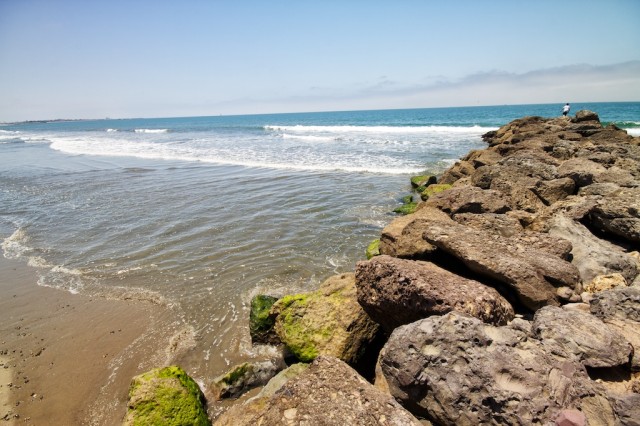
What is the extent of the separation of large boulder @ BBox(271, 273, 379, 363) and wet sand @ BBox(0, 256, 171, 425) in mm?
1961

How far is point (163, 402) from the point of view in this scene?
364 cm

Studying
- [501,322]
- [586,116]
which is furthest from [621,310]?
[586,116]

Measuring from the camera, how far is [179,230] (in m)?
9.94

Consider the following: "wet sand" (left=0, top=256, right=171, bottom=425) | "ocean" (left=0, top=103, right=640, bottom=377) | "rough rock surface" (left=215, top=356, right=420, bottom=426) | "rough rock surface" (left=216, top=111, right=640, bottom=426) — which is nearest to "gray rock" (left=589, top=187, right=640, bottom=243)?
"rough rock surface" (left=216, top=111, right=640, bottom=426)

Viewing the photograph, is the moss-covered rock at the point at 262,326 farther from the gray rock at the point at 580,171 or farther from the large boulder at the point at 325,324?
the gray rock at the point at 580,171

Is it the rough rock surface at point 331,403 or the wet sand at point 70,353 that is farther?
the wet sand at point 70,353

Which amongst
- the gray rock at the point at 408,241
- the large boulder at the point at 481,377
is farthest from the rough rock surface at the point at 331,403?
the gray rock at the point at 408,241

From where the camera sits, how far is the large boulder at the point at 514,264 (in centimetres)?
387

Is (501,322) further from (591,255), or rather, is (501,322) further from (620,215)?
(620,215)

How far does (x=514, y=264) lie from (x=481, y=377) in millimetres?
1775

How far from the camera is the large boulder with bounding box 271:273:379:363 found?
4371 mm

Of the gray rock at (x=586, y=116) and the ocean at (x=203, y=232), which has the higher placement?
the gray rock at (x=586, y=116)

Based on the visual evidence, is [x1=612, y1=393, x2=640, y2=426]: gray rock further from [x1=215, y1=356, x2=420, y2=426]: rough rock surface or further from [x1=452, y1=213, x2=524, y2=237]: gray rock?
[x1=452, y1=213, x2=524, y2=237]: gray rock

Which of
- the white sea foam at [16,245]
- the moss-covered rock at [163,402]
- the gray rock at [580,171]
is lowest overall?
the moss-covered rock at [163,402]
